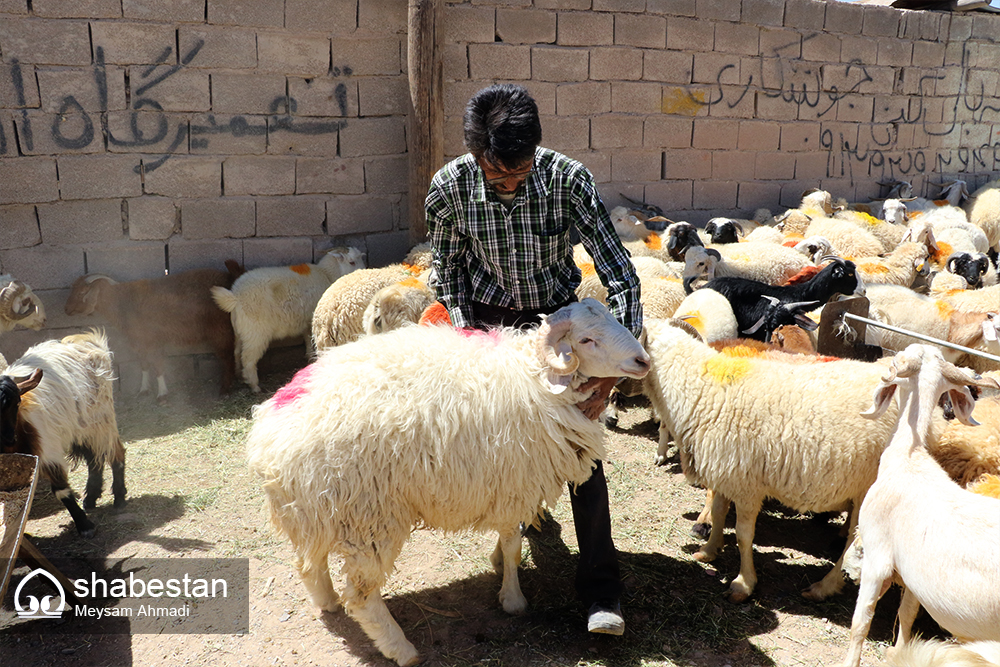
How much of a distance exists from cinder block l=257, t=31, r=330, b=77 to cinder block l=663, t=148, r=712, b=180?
164 inches

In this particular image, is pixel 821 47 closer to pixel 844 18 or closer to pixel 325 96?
pixel 844 18

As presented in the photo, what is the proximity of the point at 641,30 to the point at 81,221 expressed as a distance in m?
6.12

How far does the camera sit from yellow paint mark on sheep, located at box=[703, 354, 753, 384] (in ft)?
11.5

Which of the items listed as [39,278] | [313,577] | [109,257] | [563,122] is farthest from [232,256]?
[313,577]

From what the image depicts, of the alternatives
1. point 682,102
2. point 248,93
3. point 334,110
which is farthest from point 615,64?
point 248,93

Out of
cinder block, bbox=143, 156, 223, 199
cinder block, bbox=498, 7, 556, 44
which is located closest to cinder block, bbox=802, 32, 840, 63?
cinder block, bbox=498, 7, 556, 44

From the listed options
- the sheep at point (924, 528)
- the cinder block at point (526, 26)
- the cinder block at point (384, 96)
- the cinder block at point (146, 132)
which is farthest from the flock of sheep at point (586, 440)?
the cinder block at point (526, 26)

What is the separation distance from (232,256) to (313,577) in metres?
4.45

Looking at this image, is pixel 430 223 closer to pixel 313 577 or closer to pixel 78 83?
pixel 313 577

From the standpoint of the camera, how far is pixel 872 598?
269 centimetres

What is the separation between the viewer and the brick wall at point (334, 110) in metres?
5.92

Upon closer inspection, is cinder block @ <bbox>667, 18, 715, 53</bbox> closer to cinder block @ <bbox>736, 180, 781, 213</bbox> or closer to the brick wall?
the brick wall

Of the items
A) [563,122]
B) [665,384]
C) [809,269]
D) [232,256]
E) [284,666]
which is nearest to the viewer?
[284,666]

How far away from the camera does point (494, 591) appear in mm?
3436
